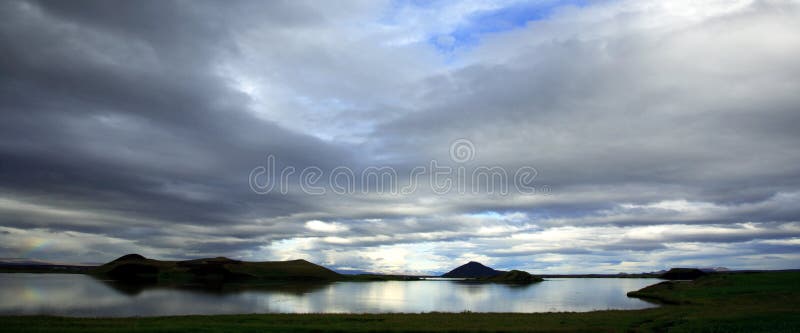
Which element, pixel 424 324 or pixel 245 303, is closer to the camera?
pixel 424 324

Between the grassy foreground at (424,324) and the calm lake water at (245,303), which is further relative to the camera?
the calm lake water at (245,303)

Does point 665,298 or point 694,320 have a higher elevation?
point 694,320

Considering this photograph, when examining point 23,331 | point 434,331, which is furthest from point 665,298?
point 23,331

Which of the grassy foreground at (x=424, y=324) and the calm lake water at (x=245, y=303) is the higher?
the grassy foreground at (x=424, y=324)

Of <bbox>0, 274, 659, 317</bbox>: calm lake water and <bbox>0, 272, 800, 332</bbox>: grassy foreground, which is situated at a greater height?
<bbox>0, 272, 800, 332</bbox>: grassy foreground

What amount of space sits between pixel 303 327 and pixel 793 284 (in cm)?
10475

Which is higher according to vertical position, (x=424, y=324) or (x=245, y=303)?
(x=424, y=324)

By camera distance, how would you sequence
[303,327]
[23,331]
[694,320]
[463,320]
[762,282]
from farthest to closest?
1. [762,282]
2. [463,320]
3. [694,320]
4. [303,327]
5. [23,331]

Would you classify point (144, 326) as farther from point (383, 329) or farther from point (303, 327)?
point (383, 329)

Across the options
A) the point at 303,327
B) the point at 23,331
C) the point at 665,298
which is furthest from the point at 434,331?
the point at 665,298

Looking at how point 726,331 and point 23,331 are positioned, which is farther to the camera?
point 726,331

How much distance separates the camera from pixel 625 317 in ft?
177

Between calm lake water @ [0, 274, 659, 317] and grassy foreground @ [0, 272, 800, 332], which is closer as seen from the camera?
grassy foreground @ [0, 272, 800, 332]

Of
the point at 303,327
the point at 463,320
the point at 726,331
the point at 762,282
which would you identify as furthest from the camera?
the point at 762,282
